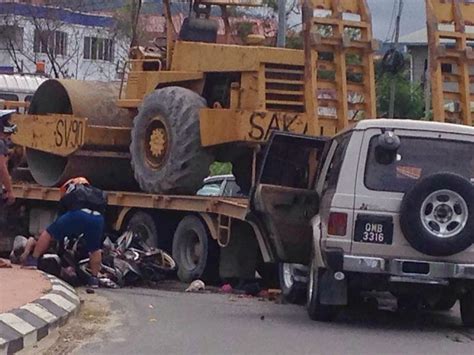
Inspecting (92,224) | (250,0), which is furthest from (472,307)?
(250,0)

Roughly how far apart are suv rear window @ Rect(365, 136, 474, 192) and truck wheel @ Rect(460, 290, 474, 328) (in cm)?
131

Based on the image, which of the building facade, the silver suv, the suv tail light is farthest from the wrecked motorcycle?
the building facade

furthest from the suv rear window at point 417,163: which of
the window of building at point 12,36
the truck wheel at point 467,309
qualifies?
the window of building at point 12,36

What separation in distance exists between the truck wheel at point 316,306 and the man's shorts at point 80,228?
12.1 feet

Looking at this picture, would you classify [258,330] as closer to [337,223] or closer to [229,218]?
[337,223]

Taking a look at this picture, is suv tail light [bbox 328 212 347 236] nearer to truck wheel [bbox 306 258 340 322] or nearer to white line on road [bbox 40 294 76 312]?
truck wheel [bbox 306 258 340 322]

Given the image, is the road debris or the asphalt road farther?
the road debris

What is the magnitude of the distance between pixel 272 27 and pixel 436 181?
76.7 feet

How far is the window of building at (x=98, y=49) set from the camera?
50938 millimetres

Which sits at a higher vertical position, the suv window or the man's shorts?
the suv window

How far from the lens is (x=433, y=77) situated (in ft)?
52.1

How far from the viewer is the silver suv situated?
11.7 meters

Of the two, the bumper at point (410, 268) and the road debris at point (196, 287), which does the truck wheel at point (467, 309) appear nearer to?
the bumper at point (410, 268)

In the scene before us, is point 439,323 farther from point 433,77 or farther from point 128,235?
point 128,235
